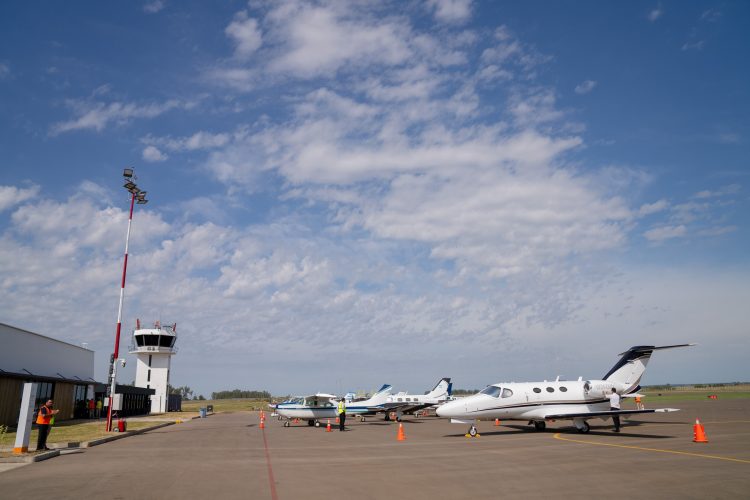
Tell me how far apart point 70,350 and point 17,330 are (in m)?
11.6

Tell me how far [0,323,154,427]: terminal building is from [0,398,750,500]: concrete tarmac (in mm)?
17097

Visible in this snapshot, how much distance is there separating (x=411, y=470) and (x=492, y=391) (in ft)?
38.4

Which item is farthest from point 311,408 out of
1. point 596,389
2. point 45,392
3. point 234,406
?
point 234,406

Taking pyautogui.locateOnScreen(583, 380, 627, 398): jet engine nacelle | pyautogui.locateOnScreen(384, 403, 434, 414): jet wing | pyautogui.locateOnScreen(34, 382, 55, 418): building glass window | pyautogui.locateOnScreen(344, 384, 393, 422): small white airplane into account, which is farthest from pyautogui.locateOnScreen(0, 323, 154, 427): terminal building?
pyautogui.locateOnScreen(583, 380, 627, 398): jet engine nacelle

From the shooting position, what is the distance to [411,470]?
510 inches

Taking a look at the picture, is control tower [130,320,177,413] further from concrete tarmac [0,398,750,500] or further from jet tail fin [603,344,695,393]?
jet tail fin [603,344,695,393]

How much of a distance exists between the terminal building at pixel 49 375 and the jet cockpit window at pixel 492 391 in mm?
25028

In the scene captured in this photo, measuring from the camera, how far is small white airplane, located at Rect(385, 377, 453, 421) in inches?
1566

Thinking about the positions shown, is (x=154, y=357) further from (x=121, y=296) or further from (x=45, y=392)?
(x=121, y=296)

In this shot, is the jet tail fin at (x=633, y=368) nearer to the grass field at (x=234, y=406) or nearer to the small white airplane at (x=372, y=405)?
the small white airplane at (x=372, y=405)

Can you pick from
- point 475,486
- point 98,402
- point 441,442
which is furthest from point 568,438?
point 98,402

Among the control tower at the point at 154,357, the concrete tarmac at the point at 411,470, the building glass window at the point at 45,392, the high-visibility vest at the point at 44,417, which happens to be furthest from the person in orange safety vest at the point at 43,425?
the control tower at the point at 154,357

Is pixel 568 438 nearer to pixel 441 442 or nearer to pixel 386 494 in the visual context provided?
pixel 441 442

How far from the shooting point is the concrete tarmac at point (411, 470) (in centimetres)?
1006
